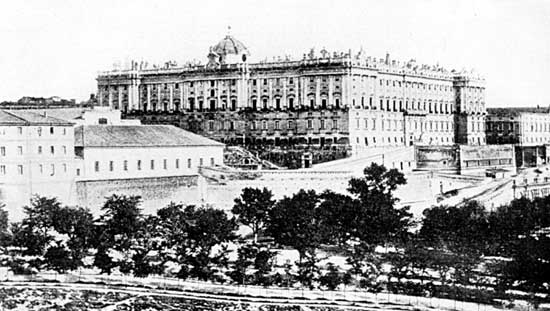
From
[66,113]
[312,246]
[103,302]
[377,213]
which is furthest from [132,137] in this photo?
[103,302]

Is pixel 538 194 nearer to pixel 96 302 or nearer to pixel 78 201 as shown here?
pixel 78 201

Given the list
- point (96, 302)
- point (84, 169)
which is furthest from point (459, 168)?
point (96, 302)

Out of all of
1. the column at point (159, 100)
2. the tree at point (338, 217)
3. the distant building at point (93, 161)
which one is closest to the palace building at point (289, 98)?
the column at point (159, 100)

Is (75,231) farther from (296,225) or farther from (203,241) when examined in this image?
(296,225)

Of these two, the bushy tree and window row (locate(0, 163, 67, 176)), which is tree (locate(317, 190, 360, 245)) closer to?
the bushy tree

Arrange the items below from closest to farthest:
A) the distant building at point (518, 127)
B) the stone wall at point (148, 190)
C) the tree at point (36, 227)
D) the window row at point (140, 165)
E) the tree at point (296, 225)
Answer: the tree at point (36, 227) < the tree at point (296, 225) < the stone wall at point (148, 190) < the window row at point (140, 165) < the distant building at point (518, 127)

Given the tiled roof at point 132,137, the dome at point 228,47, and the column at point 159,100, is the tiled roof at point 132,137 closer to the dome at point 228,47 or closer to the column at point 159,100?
the dome at point 228,47
